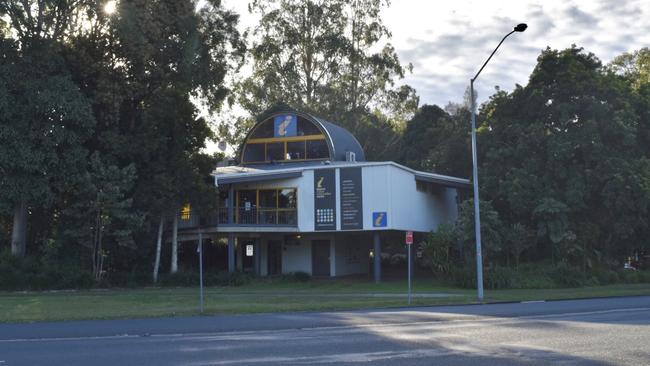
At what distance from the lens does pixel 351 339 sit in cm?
1316

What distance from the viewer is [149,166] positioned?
35031 millimetres

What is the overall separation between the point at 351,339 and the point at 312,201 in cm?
2333

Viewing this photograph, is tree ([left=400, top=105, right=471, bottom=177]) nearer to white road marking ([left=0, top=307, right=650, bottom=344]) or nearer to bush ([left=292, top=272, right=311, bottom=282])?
bush ([left=292, top=272, right=311, bottom=282])

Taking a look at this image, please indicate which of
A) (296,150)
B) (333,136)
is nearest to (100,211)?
(296,150)

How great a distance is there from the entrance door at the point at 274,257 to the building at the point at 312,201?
0.06 m

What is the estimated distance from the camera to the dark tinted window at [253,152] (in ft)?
140

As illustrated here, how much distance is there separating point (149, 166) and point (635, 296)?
76.0 ft

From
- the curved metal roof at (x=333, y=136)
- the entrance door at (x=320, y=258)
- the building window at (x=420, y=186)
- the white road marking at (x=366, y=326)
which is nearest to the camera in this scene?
the white road marking at (x=366, y=326)

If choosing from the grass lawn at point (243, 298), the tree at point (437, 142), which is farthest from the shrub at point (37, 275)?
the tree at point (437, 142)

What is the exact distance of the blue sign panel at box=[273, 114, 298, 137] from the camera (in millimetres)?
41750

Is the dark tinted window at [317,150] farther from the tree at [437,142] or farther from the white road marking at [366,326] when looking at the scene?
the white road marking at [366,326]

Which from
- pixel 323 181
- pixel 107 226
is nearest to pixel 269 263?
pixel 323 181

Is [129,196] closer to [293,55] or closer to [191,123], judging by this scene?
[191,123]

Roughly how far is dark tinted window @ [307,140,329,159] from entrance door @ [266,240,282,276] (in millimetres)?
5591
